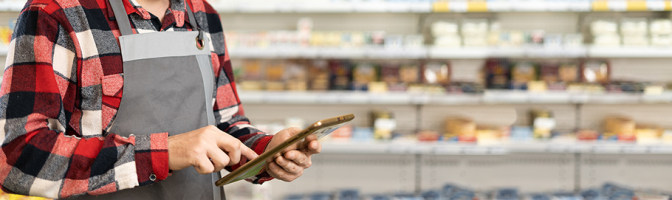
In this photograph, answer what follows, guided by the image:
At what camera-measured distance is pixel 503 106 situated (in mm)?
3203

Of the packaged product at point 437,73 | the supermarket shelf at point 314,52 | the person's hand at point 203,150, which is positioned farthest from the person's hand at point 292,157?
the packaged product at point 437,73

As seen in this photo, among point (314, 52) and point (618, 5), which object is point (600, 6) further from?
point (314, 52)

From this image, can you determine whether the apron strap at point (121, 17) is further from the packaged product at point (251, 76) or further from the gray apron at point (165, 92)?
the packaged product at point (251, 76)

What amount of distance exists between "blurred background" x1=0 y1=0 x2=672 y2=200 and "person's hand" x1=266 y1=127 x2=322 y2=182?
1756 mm

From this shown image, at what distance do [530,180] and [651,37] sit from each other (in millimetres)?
1186

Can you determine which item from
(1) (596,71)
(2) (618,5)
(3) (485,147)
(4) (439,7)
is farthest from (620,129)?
(4) (439,7)

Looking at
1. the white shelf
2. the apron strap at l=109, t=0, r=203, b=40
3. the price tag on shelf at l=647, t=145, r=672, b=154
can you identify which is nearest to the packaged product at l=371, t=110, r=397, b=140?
the white shelf

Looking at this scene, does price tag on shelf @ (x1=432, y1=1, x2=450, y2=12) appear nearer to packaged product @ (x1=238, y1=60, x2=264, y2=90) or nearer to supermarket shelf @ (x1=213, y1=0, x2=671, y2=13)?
supermarket shelf @ (x1=213, y1=0, x2=671, y2=13)

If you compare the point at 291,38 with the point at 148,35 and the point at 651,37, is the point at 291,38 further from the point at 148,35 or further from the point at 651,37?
the point at 651,37

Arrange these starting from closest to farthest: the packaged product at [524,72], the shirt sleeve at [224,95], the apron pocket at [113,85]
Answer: the apron pocket at [113,85]
the shirt sleeve at [224,95]
the packaged product at [524,72]

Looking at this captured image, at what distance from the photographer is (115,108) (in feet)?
2.77

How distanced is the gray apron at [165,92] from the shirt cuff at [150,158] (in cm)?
12

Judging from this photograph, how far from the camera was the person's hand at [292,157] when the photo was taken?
84 cm

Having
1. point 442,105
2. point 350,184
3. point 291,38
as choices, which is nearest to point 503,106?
point 442,105
